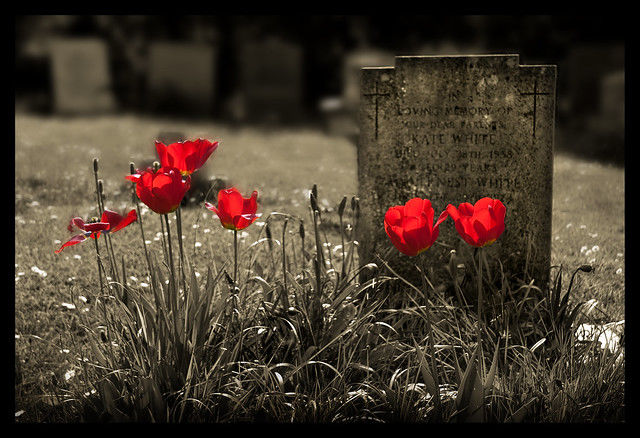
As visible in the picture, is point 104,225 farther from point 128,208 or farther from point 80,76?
point 80,76

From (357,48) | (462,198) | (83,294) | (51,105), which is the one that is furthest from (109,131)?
(462,198)

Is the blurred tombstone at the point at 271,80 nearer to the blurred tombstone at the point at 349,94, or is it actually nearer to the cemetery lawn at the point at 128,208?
the blurred tombstone at the point at 349,94

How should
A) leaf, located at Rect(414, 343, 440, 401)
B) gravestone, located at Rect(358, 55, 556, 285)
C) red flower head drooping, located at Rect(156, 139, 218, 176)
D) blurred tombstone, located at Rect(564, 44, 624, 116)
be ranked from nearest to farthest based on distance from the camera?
leaf, located at Rect(414, 343, 440, 401), red flower head drooping, located at Rect(156, 139, 218, 176), gravestone, located at Rect(358, 55, 556, 285), blurred tombstone, located at Rect(564, 44, 624, 116)

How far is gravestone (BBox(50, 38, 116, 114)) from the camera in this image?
13.6 m

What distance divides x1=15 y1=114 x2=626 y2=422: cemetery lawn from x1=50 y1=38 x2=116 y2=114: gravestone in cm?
69

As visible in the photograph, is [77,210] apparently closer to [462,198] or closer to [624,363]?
[462,198]

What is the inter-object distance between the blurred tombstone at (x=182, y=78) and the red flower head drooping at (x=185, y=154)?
1263 cm

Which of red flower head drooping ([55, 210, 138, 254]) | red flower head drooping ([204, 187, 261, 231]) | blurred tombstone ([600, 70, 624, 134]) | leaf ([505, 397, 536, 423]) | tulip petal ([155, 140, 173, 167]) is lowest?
leaf ([505, 397, 536, 423])

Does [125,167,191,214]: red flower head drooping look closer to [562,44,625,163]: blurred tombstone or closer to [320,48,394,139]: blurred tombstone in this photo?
[562,44,625,163]: blurred tombstone

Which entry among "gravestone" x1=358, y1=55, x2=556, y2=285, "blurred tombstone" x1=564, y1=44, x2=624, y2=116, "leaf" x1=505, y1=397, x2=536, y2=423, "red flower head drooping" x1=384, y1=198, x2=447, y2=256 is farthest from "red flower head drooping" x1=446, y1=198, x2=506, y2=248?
"blurred tombstone" x1=564, y1=44, x2=624, y2=116

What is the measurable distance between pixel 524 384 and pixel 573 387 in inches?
8.1

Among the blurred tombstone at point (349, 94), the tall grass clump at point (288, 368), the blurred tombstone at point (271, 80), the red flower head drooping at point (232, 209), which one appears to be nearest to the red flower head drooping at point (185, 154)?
the red flower head drooping at point (232, 209)

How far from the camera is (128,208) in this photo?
246 inches

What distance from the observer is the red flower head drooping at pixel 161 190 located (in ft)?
8.13
